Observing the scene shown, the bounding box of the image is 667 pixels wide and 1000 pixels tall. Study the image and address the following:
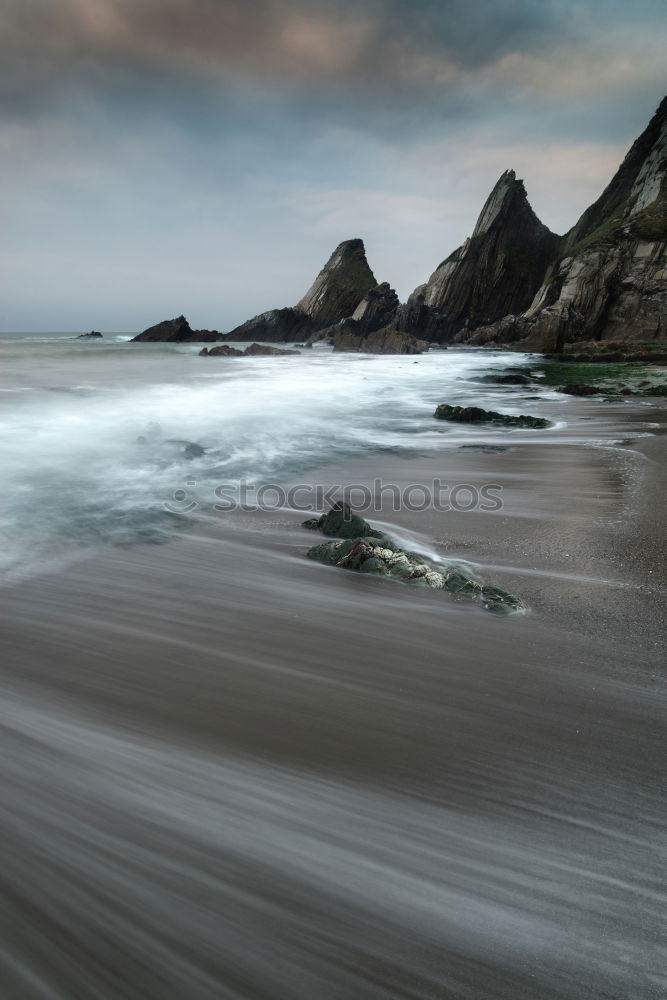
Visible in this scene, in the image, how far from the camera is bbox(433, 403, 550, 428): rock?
9320 mm

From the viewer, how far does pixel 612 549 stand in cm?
357

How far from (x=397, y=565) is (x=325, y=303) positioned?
8357 centimetres

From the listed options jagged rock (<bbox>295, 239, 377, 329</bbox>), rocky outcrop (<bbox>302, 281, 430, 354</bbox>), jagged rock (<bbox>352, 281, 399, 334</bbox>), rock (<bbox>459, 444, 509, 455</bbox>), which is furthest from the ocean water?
jagged rock (<bbox>295, 239, 377, 329</bbox>)

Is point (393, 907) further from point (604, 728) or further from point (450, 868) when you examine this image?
point (604, 728)

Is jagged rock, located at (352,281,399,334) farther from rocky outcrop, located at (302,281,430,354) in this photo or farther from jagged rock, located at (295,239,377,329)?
jagged rock, located at (295,239,377,329)

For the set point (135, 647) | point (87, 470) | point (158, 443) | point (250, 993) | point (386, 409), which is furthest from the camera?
point (386, 409)

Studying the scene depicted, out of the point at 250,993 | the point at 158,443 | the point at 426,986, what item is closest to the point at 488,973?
the point at 426,986

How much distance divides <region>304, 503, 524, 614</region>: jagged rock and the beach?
0.10 m

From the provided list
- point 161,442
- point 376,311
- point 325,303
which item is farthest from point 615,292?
point 325,303

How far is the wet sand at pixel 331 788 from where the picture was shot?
1.19 m

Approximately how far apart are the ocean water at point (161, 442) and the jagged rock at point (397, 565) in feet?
4.50

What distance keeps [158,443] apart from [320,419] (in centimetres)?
400

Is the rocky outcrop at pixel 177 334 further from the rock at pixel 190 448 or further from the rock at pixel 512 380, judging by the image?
the rock at pixel 190 448

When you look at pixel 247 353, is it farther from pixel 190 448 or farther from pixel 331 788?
pixel 331 788
